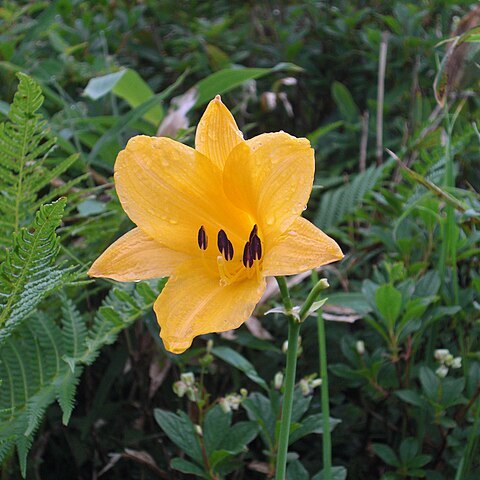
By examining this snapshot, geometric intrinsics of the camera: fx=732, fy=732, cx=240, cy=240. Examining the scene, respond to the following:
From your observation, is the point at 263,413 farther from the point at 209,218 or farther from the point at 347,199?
the point at 347,199

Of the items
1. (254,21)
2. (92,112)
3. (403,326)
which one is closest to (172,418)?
(403,326)

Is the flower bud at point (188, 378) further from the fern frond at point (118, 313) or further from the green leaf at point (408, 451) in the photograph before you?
the green leaf at point (408, 451)

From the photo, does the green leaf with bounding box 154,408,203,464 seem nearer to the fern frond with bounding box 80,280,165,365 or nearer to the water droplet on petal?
the fern frond with bounding box 80,280,165,365

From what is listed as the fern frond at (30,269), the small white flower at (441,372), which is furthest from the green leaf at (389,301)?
the fern frond at (30,269)

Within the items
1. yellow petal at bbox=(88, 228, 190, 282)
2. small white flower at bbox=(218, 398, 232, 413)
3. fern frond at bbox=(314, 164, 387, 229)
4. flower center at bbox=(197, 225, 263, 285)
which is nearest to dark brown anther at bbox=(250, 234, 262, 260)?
flower center at bbox=(197, 225, 263, 285)

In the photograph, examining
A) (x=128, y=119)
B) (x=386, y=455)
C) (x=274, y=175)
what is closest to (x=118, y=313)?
(x=274, y=175)

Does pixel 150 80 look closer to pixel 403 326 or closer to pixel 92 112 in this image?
pixel 92 112
